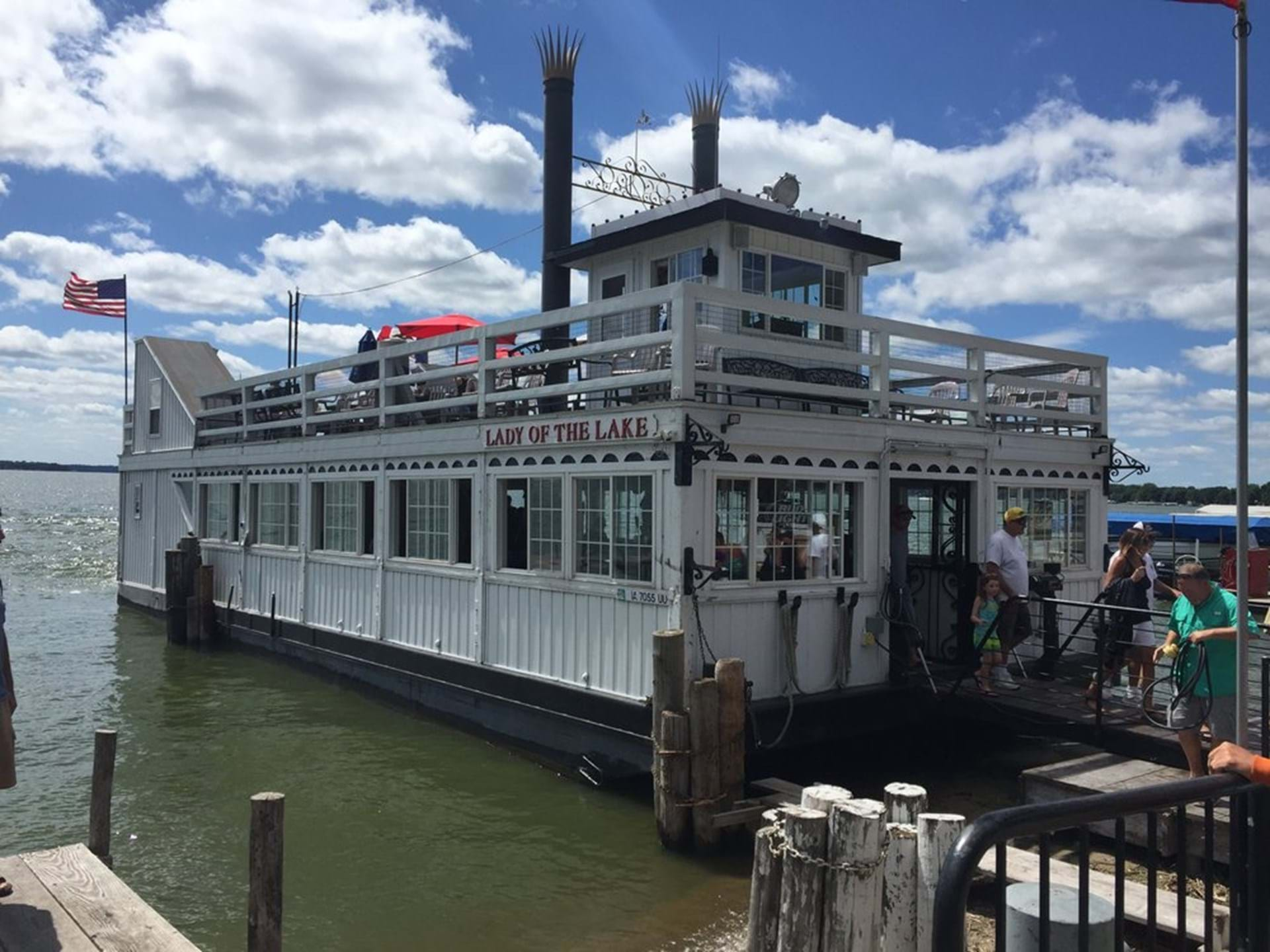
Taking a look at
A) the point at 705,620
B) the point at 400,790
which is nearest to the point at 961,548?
the point at 705,620

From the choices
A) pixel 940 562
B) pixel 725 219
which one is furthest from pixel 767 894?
pixel 725 219

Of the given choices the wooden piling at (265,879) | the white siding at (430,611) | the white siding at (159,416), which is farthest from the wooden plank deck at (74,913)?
the white siding at (159,416)

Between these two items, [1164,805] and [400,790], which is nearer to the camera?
[1164,805]

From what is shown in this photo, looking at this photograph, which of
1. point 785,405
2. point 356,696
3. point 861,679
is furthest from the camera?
point 356,696

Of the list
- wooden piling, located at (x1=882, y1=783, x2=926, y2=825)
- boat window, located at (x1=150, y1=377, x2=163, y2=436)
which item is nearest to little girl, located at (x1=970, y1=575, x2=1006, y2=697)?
wooden piling, located at (x1=882, y1=783, x2=926, y2=825)

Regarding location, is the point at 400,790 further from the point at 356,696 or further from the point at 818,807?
the point at 818,807

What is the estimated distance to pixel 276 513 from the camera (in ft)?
59.4

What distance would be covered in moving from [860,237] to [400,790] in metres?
9.25

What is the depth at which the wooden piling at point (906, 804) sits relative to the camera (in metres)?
5.44

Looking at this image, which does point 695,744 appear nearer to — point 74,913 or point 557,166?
point 74,913

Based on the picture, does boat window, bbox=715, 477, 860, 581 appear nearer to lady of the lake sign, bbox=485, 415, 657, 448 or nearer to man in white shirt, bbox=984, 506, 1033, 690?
lady of the lake sign, bbox=485, 415, 657, 448

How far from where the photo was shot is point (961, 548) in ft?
40.0

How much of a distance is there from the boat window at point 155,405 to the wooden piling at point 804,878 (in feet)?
70.8

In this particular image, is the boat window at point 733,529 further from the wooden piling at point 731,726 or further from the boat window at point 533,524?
the boat window at point 533,524
